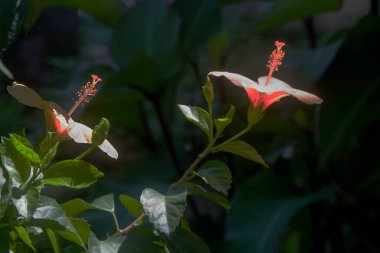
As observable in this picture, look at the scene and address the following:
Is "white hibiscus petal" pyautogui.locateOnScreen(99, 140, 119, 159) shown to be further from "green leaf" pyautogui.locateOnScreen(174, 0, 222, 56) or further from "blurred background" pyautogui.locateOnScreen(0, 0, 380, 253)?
"green leaf" pyautogui.locateOnScreen(174, 0, 222, 56)

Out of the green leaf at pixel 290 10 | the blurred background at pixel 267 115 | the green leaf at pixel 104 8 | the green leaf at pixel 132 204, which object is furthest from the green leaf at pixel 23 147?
the green leaf at pixel 290 10

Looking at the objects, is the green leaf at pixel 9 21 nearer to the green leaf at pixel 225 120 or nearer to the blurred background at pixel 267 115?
the green leaf at pixel 225 120

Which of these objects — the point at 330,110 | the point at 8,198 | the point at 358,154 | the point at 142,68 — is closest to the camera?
the point at 8,198

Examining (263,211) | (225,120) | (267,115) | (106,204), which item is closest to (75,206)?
(106,204)

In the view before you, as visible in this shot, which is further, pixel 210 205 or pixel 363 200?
pixel 210 205

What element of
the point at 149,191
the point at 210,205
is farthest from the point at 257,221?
the point at 210,205

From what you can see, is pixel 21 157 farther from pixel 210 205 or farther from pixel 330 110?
pixel 210 205

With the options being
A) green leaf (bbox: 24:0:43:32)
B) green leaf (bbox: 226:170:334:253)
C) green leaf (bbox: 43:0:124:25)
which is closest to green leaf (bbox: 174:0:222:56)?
green leaf (bbox: 43:0:124:25)
